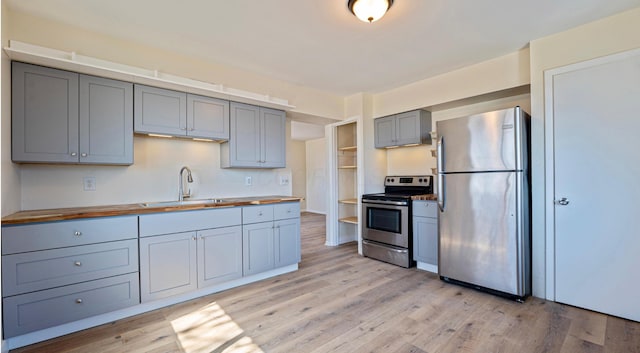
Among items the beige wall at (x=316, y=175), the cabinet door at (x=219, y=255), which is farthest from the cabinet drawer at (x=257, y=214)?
the beige wall at (x=316, y=175)

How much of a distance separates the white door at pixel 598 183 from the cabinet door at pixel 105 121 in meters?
3.85

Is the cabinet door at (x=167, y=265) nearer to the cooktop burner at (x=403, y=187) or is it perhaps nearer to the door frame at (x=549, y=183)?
the cooktop burner at (x=403, y=187)

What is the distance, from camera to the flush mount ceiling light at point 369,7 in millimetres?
2221

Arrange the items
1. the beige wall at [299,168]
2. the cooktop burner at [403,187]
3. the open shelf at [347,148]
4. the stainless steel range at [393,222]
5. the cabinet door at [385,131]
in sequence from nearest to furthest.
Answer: the stainless steel range at [393,222] → the cooktop burner at [403,187] → the cabinet door at [385,131] → the open shelf at [347,148] → the beige wall at [299,168]

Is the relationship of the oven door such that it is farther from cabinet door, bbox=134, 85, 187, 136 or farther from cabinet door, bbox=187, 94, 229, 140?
cabinet door, bbox=134, 85, 187, 136

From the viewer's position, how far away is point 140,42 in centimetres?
292

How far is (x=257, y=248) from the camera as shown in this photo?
330 cm

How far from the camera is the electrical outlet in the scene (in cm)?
277

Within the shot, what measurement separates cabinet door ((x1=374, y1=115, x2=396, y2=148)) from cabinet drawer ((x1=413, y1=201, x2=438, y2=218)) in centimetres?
103

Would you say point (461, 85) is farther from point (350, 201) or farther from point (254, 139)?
point (254, 139)

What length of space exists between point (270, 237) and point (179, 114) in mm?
1575

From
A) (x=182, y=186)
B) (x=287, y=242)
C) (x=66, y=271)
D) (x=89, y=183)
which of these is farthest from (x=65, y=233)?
(x=287, y=242)

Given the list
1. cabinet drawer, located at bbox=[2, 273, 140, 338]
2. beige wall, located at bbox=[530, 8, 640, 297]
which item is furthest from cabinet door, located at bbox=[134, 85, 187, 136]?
beige wall, located at bbox=[530, 8, 640, 297]

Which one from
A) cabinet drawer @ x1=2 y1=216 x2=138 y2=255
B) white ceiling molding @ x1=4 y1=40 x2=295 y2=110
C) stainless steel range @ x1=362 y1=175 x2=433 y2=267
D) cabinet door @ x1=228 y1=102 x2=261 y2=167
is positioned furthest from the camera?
stainless steel range @ x1=362 y1=175 x2=433 y2=267
